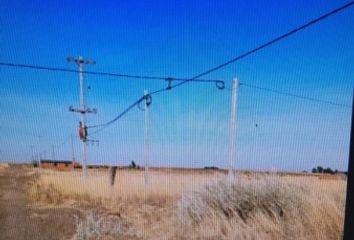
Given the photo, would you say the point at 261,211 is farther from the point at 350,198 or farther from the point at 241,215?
the point at 350,198

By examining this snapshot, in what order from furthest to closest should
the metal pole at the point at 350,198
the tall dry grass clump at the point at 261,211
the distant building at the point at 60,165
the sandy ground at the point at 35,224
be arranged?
the distant building at the point at 60,165 < the sandy ground at the point at 35,224 < the tall dry grass clump at the point at 261,211 < the metal pole at the point at 350,198

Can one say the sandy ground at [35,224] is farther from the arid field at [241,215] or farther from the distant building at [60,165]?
the distant building at [60,165]

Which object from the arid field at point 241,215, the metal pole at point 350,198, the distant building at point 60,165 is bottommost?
the distant building at point 60,165

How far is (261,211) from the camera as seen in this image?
6836 millimetres

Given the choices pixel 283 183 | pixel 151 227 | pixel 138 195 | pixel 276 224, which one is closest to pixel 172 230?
pixel 151 227

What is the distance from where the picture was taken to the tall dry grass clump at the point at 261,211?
5648mm

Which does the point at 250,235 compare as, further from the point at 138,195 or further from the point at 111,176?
the point at 111,176

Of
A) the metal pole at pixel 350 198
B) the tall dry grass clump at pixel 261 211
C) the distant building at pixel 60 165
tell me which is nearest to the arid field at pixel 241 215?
the tall dry grass clump at pixel 261 211

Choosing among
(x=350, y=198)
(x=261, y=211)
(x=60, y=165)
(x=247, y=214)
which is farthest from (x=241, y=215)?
(x=60, y=165)

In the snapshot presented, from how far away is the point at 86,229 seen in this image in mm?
6547

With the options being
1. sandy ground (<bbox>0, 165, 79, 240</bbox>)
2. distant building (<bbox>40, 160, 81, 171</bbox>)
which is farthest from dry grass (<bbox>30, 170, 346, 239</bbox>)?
distant building (<bbox>40, 160, 81, 171</bbox>)

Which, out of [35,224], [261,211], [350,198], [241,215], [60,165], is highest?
[350,198]

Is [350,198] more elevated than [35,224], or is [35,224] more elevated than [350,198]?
[350,198]

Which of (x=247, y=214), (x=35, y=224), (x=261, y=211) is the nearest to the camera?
(x=261, y=211)
